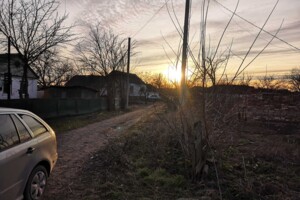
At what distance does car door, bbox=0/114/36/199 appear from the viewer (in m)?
3.90

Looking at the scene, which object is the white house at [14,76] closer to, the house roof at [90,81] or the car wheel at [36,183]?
the house roof at [90,81]

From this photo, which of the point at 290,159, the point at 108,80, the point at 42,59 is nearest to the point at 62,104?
the point at 42,59

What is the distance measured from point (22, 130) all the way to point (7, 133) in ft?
1.49

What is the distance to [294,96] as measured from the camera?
12820mm

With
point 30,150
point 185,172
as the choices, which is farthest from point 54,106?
point 30,150

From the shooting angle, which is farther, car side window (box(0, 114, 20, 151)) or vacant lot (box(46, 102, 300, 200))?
vacant lot (box(46, 102, 300, 200))

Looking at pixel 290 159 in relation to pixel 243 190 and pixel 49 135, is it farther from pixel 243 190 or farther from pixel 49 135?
pixel 49 135

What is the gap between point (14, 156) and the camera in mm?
4117

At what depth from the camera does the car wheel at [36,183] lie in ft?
15.0

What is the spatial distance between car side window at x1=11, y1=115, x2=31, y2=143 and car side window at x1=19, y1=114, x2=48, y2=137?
205 millimetres

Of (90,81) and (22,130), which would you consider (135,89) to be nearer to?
(90,81)

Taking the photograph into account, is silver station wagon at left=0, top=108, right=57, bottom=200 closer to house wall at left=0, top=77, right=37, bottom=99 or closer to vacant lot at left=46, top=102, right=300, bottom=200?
vacant lot at left=46, top=102, right=300, bottom=200

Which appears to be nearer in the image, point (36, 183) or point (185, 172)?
point (36, 183)

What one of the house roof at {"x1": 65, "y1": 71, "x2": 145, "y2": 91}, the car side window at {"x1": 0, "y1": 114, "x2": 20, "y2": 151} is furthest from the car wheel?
the house roof at {"x1": 65, "y1": 71, "x2": 145, "y2": 91}
